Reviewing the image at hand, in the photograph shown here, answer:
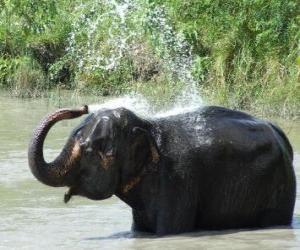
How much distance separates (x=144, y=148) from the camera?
812cm

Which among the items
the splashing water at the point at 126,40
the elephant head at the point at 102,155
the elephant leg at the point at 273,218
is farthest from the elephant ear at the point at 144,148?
the splashing water at the point at 126,40

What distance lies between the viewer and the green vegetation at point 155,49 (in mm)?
17375

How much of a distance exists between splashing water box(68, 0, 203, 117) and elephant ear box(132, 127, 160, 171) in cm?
957

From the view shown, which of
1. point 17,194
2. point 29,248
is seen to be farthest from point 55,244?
point 17,194

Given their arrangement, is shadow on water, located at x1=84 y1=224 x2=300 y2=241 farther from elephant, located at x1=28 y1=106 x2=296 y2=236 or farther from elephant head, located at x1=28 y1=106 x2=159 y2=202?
elephant head, located at x1=28 y1=106 x2=159 y2=202

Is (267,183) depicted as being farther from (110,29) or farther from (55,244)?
(110,29)

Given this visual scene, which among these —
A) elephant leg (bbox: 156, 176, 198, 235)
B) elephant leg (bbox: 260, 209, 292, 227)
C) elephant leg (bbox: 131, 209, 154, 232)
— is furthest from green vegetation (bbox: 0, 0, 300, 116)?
elephant leg (bbox: 156, 176, 198, 235)

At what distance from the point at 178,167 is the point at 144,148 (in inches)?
10.7

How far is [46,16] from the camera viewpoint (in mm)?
22688

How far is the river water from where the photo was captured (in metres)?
→ 7.81

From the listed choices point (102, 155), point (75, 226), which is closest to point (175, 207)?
point (102, 155)

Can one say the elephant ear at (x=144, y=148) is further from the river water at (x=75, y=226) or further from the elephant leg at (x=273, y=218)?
the elephant leg at (x=273, y=218)

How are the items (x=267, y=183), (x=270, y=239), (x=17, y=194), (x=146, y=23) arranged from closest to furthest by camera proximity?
(x=270, y=239) < (x=267, y=183) < (x=17, y=194) < (x=146, y=23)

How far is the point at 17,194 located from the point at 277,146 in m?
2.95
